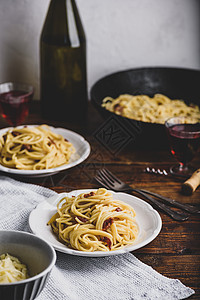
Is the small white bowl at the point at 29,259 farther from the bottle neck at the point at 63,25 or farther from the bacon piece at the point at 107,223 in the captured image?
the bottle neck at the point at 63,25

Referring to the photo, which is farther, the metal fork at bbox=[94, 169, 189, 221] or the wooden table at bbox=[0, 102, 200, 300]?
the metal fork at bbox=[94, 169, 189, 221]

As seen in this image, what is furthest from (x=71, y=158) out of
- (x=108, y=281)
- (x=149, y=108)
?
(x=108, y=281)

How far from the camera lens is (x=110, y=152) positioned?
6.19 feet

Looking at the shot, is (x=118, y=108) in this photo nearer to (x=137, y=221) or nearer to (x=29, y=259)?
(x=137, y=221)

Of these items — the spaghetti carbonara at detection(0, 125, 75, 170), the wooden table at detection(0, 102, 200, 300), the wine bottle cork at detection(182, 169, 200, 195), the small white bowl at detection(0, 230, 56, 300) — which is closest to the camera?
the small white bowl at detection(0, 230, 56, 300)

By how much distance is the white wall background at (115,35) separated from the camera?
231 centimetres

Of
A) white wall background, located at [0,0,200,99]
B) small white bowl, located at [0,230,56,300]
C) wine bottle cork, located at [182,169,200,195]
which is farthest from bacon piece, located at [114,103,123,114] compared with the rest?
small white bowl, located at [0,230,56,300]

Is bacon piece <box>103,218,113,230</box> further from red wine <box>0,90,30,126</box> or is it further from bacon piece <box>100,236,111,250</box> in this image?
red wine <box>0,90,30,126</box>

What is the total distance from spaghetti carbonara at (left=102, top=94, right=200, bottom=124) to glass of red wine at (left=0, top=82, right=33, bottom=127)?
0.39 metres

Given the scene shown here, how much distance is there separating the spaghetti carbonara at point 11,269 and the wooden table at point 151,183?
14.2 inches

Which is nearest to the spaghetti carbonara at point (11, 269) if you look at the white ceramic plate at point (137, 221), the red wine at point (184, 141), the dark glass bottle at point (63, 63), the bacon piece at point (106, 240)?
the white ceramic plate at point (137, 221)

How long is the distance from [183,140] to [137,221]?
1.49 ft

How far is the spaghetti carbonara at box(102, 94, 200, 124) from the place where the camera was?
6.61 feet

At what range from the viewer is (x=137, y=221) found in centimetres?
128
